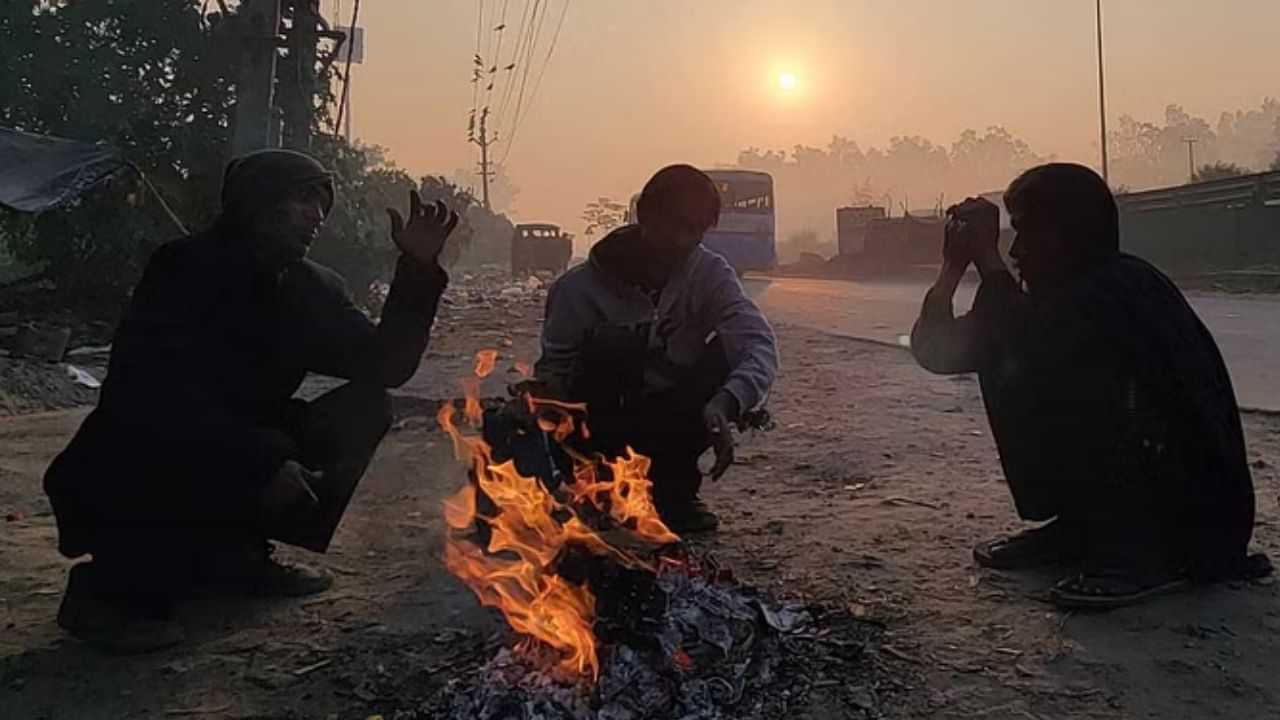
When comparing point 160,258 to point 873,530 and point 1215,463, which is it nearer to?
point 873,530

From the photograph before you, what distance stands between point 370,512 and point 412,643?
1.88m

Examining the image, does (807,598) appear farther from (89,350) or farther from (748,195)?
(748,195)

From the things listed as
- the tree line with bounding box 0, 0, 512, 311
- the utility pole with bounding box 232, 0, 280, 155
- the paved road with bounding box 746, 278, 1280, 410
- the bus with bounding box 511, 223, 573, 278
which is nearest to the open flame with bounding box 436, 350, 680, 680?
the paved road with bounding box 746, 278, 1280, 410

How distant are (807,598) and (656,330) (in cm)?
123

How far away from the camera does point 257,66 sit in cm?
1273

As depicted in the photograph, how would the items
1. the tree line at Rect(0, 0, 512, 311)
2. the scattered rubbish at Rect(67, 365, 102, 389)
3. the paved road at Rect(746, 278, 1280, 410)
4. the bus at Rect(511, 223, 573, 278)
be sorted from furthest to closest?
the bus at Rect(511, 223, 573, 278) → the tree line at Rect(0, 0, 512, 311) → the scattered rubbish at Rect(67, 365, 102, 389) → the paved road at Rect(746, 278, 1280, 410)

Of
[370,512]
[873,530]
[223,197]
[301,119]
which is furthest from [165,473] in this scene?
[301,119]

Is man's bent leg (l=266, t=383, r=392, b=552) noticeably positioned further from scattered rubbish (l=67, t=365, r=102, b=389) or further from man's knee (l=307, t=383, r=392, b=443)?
scattered rubbish (l=67, t=365, r=102, b=389)

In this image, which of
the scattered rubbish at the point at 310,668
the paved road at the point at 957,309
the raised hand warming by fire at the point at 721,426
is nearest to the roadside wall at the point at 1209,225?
the paved road at the point at 957,309

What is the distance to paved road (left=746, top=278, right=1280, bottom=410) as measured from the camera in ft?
29.3

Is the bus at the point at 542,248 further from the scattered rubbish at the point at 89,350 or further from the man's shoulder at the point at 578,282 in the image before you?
the man's shoulder at the point at 578,282

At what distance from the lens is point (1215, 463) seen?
3314mm

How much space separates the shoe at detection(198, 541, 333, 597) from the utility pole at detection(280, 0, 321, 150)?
1266cm

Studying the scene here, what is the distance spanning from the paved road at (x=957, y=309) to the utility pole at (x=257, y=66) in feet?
26.1
